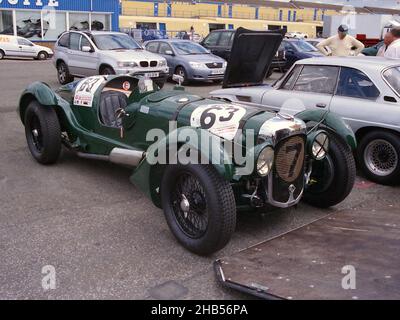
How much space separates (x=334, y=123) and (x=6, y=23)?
28.4 metres

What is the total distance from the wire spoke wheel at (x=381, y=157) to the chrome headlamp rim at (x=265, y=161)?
2.32m

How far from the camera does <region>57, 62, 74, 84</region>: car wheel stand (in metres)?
13.9

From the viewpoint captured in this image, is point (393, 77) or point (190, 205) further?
point (393, 77)

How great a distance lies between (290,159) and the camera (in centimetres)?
396

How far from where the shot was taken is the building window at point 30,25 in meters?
28.8

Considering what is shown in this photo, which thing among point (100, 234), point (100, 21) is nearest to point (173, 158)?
point (100, 234)

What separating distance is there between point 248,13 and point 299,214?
61417 millimetres

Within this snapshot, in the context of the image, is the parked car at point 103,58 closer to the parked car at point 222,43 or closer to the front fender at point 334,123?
the parked car at point 222,43

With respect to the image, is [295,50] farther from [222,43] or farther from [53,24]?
[53,24]

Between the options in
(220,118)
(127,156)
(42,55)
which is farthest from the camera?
(42,55)

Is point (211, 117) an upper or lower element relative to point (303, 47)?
lower

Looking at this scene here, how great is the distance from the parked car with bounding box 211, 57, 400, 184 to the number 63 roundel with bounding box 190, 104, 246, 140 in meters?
1.47

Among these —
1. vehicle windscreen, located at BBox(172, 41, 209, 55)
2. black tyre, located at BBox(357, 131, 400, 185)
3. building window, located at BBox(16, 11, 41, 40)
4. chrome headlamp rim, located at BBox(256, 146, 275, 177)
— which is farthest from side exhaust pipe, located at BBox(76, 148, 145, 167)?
building window, located at BBox(16, 11, 41, 40)

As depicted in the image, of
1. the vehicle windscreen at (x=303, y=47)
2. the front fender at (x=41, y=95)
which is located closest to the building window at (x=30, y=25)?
the vehicle windscreen at (x=303, y=47)
